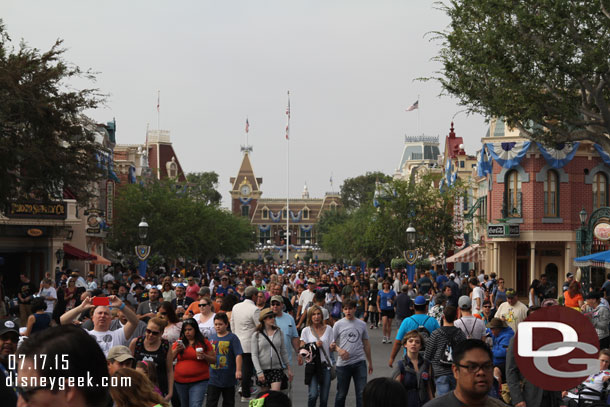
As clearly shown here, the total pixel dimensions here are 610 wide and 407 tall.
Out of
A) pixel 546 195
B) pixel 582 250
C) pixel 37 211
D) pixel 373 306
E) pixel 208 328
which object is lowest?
pixel 373 306

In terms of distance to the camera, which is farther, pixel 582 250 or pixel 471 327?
pixel 582 250

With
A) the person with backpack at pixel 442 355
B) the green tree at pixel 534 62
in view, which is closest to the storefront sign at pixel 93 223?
the green tree at pixel 534 62

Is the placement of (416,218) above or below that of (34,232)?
above

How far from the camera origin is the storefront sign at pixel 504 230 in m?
42.6

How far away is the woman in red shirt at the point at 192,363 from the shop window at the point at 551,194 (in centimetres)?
3459

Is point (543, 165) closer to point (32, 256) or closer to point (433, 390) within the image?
point (32, 256)

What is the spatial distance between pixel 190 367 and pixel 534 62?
11265 mm

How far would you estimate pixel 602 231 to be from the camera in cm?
3275

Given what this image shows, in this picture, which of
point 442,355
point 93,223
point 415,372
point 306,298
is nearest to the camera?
point 415,372

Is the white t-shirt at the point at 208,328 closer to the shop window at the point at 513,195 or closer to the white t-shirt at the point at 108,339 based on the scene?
the white t-shirt at the point at 108,339

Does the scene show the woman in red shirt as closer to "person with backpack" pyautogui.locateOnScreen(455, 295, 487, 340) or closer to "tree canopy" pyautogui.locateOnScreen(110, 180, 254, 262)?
"person with backpack" pyautogui.locateOnScreen(455, 295, 487, 340)

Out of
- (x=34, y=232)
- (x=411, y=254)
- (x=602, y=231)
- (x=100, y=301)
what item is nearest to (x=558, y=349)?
(x=100, y=301)

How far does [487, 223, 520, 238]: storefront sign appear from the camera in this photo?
42.6m

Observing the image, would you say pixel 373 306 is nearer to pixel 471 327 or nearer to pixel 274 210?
pixel 471 327
